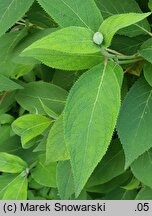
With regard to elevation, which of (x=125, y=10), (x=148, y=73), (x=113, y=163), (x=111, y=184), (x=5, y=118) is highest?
(x=125, y=10)

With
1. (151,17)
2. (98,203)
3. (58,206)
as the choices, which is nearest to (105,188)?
(98,203)

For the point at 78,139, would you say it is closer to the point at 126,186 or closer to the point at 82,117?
the point at 82,117

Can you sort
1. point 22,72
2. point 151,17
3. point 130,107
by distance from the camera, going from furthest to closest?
point 22,72 < point 151,17 < point 130,107

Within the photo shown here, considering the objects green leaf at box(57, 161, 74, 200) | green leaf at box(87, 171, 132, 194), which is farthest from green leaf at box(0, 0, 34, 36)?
green leaf at box(87, 171, 132, 194)

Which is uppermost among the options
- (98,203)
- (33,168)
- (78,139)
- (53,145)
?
(78,139)

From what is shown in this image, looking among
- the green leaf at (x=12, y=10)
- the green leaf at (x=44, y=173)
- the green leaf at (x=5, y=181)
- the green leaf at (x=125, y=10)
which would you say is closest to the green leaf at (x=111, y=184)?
the green leaf at (x=44, y=173)

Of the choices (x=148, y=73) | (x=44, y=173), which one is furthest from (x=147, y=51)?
(x=44, y=173)

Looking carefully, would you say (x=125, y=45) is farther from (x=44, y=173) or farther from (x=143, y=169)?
(x=44, y=173)
